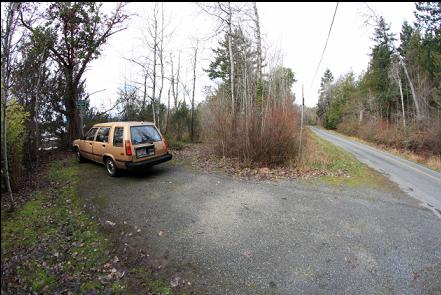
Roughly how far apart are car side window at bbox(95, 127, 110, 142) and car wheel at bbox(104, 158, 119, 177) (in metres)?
0.69

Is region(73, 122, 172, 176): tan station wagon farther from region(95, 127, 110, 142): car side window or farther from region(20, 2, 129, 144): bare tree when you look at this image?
region(20, 2, 129, 144): bare tree

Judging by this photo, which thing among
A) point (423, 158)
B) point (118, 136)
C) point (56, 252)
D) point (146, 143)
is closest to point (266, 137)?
point (146, 143)

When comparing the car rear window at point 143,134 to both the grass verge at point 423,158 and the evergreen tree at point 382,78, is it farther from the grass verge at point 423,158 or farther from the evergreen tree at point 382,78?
the evergreen tree at point 382,78

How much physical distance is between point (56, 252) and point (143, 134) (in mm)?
4093

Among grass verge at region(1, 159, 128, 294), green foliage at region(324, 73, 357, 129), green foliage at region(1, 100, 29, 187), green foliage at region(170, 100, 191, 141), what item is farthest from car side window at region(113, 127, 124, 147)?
green foliage at region(324, 73, 357, 129)

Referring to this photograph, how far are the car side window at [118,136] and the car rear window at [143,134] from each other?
32 centimetres

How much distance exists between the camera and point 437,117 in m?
16.8

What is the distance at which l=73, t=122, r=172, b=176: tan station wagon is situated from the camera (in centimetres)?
664

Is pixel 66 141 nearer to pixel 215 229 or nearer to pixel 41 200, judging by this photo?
pixel 41 200

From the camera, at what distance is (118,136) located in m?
6.85

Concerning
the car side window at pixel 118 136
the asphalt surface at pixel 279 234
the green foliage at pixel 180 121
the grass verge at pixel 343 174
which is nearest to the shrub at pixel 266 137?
the grass verge at pixel 343 174

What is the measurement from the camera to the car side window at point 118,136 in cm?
674

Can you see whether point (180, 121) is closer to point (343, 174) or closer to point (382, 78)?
point (343, 174)

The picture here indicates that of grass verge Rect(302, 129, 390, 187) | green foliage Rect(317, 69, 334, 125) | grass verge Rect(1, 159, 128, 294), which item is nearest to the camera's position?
grass verge Rect(1, 159, 128, 294)
